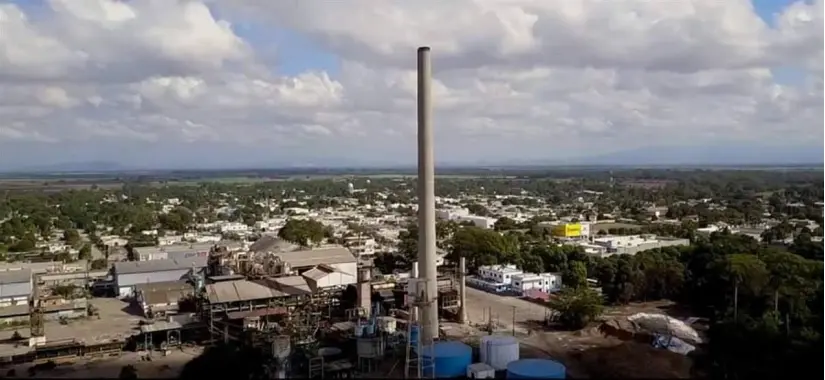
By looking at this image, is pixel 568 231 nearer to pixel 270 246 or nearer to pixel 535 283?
pixel 535 283

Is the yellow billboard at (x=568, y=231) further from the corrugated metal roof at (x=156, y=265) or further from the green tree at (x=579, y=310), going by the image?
the corrugated metal roof at (x=156, y=265)

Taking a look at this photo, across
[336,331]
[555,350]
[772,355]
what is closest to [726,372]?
[772,355]

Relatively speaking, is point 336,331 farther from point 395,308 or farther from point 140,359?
point 140,359

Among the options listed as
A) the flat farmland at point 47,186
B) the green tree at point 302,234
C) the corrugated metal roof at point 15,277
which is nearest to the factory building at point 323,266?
the corrugated metal roof at point 15,277

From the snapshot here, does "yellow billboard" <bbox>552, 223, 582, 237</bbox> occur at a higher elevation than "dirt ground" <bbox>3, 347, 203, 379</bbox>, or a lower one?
higher

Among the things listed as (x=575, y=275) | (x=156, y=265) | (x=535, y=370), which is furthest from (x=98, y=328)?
(x=575, y=275)

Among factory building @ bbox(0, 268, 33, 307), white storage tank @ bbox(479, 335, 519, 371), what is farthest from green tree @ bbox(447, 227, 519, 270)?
factory building @ bbox(0, 268, 33, 307)

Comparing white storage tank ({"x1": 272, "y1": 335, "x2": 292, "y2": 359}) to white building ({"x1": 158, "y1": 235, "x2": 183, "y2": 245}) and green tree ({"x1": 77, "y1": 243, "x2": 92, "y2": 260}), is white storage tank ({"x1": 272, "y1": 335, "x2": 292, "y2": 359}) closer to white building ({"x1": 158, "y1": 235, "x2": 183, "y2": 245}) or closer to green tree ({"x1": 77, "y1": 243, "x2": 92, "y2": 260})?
green tree ({"x1": 77, "y1": 243, "x2": 92, "y2": 260})
